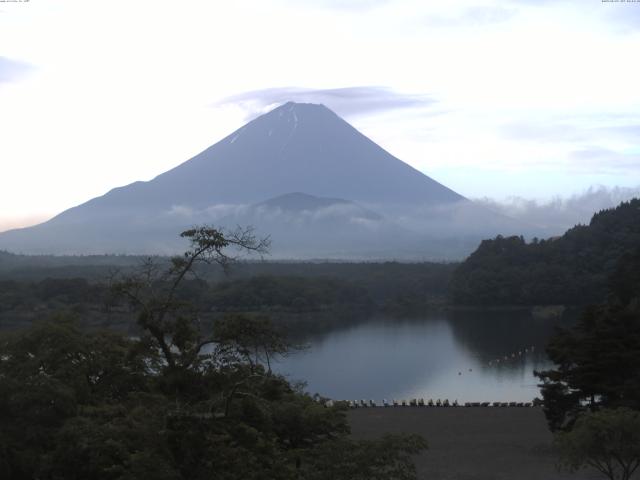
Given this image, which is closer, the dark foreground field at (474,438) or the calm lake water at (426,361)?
the dark foreground field at (474,438)

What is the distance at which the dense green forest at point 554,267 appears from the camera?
47406 millimetres

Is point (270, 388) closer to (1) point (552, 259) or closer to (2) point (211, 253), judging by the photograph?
(2) point (211, 253)

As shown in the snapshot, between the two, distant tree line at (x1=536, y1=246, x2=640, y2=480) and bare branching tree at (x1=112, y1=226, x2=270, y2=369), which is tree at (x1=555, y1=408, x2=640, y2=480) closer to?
distant tree line at (x1=536, y1=246, x2=640, y2=480)

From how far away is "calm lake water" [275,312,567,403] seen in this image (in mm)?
22078

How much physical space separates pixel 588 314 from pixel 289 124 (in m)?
112

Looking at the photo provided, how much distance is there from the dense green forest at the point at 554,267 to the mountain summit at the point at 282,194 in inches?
2644

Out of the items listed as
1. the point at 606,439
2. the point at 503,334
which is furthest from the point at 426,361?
the point at 606,439

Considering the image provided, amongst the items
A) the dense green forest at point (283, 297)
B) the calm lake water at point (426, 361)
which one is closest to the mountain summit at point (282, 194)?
the dense green forest at point (283, 297)

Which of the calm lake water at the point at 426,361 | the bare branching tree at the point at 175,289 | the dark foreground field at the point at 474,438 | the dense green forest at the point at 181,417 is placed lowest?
the calm lake water at the point at 426,361

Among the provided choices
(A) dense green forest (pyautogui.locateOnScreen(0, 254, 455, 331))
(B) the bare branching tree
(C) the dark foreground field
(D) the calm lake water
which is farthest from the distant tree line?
(A) dense green forest (pyautogui.locateOnScreen(0, 254, 455, 331))

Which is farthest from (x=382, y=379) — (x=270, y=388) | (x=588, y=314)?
(x=270, y=388)

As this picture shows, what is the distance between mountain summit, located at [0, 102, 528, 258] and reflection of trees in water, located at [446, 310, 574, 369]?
250 ft

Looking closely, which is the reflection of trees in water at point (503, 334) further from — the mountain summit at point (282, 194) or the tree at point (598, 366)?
the mountain summit at point (282, 194)

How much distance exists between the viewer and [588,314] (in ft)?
45.7
